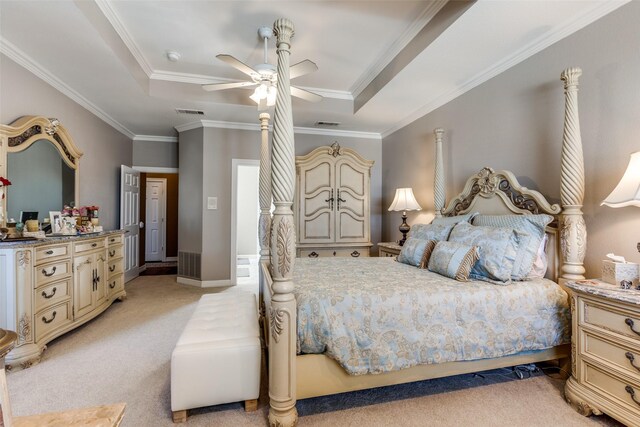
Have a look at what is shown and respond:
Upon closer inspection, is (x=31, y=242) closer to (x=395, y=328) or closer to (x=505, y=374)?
(x=395, y=328)

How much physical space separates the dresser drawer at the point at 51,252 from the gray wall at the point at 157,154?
298 cm

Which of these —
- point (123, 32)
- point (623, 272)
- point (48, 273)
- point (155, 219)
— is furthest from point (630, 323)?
point (155, 219)

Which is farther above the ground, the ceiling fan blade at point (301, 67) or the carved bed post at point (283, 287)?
the ceiling fan blade at point (301, 67)

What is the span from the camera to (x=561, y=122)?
2334 millimetres

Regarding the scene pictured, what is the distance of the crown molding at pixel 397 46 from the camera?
240 cm

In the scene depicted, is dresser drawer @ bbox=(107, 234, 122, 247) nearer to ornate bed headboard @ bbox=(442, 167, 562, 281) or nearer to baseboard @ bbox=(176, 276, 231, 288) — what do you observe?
baseboard @ bbox=(176, 276, 231, 288)

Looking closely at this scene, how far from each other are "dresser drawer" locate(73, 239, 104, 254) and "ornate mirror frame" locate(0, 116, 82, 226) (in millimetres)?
551

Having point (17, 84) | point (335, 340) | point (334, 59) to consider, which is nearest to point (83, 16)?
point (17, 84)

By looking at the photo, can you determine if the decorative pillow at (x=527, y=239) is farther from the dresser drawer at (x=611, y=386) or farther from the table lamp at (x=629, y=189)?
the dresser drawer at (x=611, y=386)

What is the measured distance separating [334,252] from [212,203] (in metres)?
2.11

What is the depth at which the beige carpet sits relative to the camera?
5.63 feet

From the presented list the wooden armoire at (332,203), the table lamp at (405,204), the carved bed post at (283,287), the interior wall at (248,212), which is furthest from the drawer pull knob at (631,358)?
the interior wall at (248,212)

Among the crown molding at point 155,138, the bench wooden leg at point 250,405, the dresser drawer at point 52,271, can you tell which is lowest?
the bench wooden leg at point 250,405

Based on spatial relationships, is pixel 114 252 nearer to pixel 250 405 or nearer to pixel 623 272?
pixel 250 405
